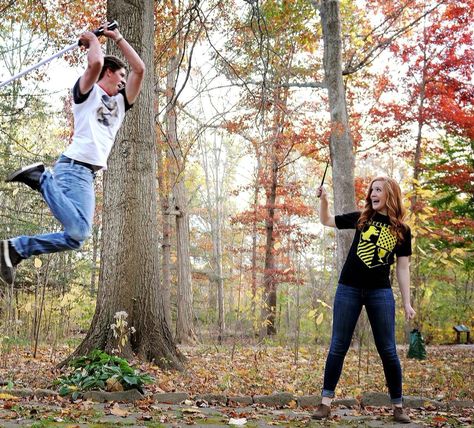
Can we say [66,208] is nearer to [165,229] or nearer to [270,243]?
[165,229]

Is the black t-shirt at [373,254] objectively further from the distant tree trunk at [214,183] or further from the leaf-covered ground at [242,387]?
the distant tree trunk at [214,183]

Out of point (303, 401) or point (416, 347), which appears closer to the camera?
point (303, 401)

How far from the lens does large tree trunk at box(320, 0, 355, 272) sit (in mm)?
11125

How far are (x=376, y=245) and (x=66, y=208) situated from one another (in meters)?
2.17

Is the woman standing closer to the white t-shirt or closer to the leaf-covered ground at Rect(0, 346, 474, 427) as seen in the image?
the leaf-covered ground at Rect(0, 346, 474, 427)

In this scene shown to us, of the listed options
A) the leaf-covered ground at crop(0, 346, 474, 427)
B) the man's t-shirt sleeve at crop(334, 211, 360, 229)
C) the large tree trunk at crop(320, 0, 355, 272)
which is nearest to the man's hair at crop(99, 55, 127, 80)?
the man's t-shirt sleeve at crop(334, 211, 360, 229)

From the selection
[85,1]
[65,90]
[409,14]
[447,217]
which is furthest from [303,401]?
[65,90]

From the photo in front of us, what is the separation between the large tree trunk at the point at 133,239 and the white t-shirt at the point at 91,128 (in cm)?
285

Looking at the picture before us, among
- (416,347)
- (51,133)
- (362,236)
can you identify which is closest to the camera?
(362,236)

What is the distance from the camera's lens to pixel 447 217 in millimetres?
14141

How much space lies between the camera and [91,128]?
11.5 feet

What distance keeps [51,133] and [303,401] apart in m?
18.1

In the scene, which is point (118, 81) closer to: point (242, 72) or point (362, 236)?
point (362, 236)

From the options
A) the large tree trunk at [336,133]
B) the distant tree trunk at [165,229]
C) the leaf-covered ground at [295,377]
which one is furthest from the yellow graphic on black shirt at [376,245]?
the distant tree trunk at [165,229]
